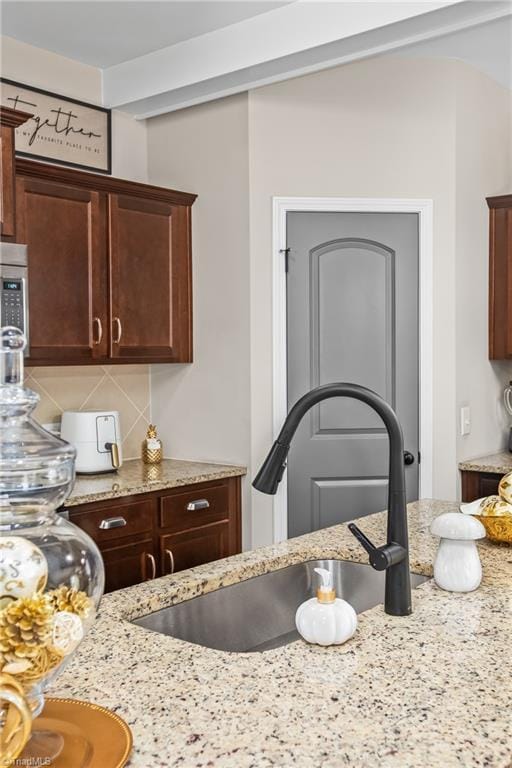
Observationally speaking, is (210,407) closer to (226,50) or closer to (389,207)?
(389,207)

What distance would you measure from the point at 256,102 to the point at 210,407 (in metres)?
1.45

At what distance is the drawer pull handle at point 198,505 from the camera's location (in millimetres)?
3469

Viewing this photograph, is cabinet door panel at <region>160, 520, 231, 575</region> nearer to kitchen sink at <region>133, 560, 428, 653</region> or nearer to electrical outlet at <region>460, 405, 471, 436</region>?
electrical outlet at <region>460, 405, 471, 436</region>

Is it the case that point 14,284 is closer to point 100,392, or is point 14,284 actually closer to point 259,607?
point 100,392

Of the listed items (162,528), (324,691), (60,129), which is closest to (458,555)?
(324,691)

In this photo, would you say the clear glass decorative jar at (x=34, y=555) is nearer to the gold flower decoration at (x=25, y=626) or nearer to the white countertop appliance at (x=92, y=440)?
the gold flower decoration at (x=25, y=626)

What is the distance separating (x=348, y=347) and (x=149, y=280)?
100cm

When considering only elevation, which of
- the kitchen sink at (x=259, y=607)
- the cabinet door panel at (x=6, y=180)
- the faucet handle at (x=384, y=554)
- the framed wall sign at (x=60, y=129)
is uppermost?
the framed wall sign at (x=60, y=129)

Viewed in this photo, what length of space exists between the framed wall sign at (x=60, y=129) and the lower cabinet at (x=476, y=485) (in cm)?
231

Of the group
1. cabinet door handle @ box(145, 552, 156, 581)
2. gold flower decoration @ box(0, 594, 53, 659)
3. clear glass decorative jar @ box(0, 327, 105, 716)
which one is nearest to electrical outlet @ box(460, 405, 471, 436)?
cabinet door handle @ box(145, 552, 156, 581)

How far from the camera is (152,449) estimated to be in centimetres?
387

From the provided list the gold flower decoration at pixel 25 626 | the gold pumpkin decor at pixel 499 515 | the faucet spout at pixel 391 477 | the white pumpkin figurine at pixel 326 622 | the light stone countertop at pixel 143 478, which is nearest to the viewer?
the gold flower decoration at pixel 25 626

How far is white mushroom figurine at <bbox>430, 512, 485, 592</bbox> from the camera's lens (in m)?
1.62

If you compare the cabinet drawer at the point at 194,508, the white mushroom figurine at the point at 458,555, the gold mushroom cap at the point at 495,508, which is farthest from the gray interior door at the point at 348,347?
the white mushroom figurine at the point at 458,555
